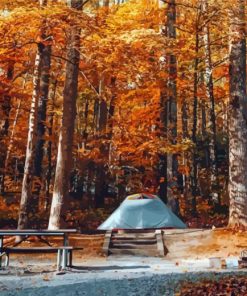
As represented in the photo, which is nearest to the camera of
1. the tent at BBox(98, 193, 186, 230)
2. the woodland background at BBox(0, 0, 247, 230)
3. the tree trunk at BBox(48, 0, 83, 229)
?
the woodland background at BBox(0, 0, 247, 230)

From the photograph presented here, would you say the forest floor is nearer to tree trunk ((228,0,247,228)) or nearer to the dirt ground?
the dirt ground

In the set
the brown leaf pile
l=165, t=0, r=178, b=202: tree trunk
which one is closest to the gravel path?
the brown leaf pile

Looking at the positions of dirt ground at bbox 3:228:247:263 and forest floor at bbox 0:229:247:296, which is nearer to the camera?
forest floor at bbox 0:229:247:296

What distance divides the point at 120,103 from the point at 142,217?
9.44 meters

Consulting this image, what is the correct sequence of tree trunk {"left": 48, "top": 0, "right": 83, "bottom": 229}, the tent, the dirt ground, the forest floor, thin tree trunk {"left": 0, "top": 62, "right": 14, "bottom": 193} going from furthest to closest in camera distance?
thin tree trunk {"left": 0, "top": 62, "right": 14, "bottom": 193} < tree trunk {"left": 48, "top": 0, "right": 83, "bottom": 229} < the tent < the dirt ground < the forest floor

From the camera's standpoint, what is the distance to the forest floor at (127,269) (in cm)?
750

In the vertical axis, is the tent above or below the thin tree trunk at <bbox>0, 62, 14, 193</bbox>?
below

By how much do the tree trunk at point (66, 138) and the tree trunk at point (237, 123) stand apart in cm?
506

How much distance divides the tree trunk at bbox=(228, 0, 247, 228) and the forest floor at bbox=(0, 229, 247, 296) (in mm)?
830

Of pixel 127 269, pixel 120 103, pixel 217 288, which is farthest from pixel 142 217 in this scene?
pixel 120 103

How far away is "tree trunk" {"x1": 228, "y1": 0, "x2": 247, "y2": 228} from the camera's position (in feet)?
45.5

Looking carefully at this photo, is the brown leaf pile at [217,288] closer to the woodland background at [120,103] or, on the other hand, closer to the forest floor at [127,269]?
the forest floor at [127,269]

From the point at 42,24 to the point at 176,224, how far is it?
734cm

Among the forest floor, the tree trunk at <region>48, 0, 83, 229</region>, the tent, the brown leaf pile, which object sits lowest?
the forest floor
